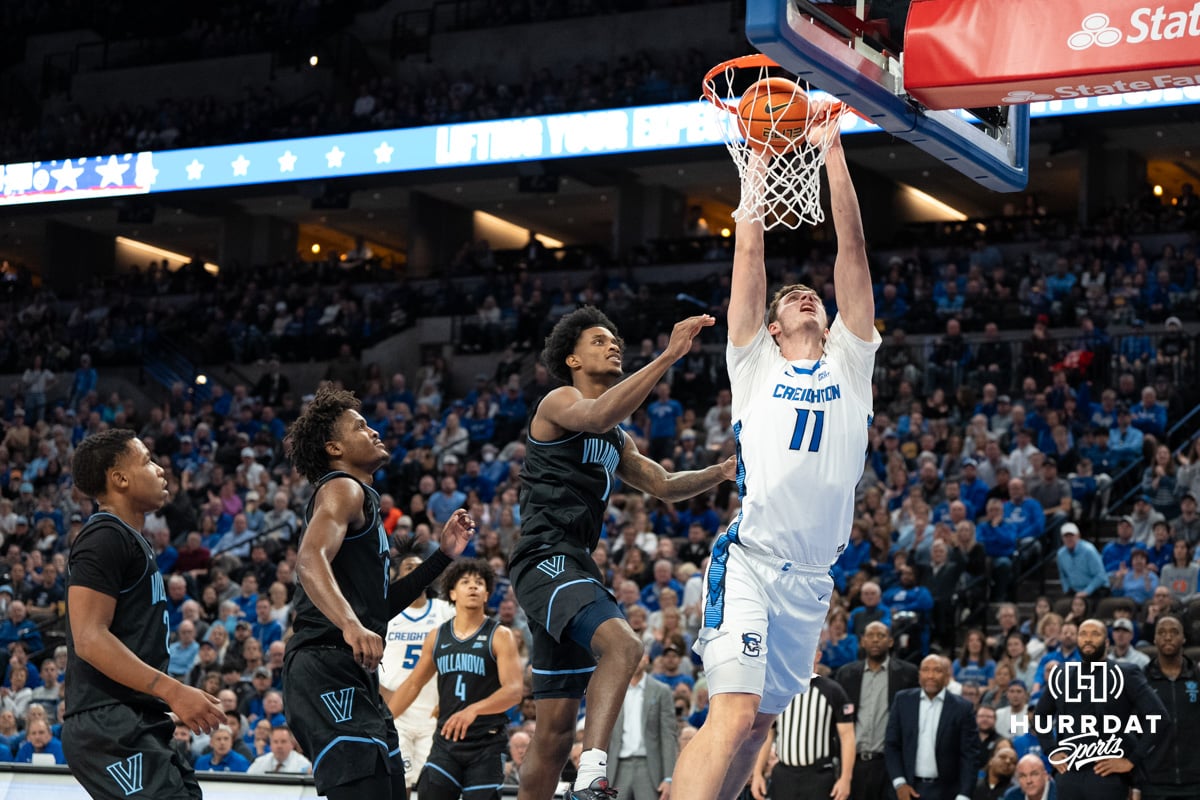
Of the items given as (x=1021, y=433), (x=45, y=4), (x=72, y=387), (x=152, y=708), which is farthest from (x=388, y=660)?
(x=45, y=4)

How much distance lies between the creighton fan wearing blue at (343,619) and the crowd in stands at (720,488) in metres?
6.08

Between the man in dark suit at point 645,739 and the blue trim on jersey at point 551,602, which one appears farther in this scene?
the man in dark suit at point 645,739

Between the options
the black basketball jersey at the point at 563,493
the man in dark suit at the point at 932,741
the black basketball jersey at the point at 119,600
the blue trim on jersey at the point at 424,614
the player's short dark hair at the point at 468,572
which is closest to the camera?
the black basketball jersey at the point at 119,600

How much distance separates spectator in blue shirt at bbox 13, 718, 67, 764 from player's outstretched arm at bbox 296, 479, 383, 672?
9.58 m

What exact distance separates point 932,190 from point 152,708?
88.7ft

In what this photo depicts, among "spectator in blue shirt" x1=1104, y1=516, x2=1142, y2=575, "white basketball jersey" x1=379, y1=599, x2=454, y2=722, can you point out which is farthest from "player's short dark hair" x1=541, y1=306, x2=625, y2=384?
"spectator in blue shirt" x1=1104, y1=516, x2=1142, y2=575

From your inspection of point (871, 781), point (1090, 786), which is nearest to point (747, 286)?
point (1090, 786)

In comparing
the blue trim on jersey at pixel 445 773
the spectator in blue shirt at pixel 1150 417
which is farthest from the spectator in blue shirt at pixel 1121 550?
the blue trim on jersey at pixel 445 773

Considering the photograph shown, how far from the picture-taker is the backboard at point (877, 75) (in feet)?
18.9

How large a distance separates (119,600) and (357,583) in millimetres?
886

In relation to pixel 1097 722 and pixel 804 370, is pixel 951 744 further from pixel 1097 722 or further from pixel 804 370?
pixel 804 370

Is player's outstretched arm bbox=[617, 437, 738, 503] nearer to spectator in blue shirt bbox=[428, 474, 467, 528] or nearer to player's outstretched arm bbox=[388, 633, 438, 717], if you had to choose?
player's outstretched arm bbox=[388, 633, 438, 717]

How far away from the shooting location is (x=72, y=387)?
28672mm

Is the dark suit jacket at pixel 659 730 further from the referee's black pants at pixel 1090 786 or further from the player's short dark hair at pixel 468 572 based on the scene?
the player's short dark hair at pixel 468 572
